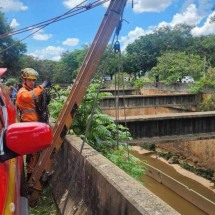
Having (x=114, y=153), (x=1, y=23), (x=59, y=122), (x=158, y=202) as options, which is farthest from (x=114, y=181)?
(x=1, y=23)

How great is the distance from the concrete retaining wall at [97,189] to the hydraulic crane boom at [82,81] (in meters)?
0.42

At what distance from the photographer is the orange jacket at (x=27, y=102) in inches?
216

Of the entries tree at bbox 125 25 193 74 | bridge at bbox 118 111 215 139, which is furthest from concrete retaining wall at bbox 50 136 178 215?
tree at bbox 125 25 193 74

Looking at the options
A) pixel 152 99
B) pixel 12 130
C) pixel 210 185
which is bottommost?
pixel 210 185

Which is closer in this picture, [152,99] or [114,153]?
[114,153]

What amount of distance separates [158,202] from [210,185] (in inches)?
585

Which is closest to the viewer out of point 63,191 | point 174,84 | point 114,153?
point 63,191

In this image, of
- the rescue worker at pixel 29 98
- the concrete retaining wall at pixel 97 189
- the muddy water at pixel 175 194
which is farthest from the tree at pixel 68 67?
the concrete retaining wall at pixel 97 189

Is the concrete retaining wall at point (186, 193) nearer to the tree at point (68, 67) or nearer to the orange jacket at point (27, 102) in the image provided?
the orange jacket at point (27, 102)

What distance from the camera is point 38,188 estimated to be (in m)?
5.10

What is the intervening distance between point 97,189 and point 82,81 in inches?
59.6

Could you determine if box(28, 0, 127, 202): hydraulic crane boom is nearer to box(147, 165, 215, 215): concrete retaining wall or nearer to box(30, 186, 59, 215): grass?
box(30, 186, 59, 215): grass

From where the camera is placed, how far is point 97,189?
400cm

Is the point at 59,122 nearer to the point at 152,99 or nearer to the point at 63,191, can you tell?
the point at 63,191
